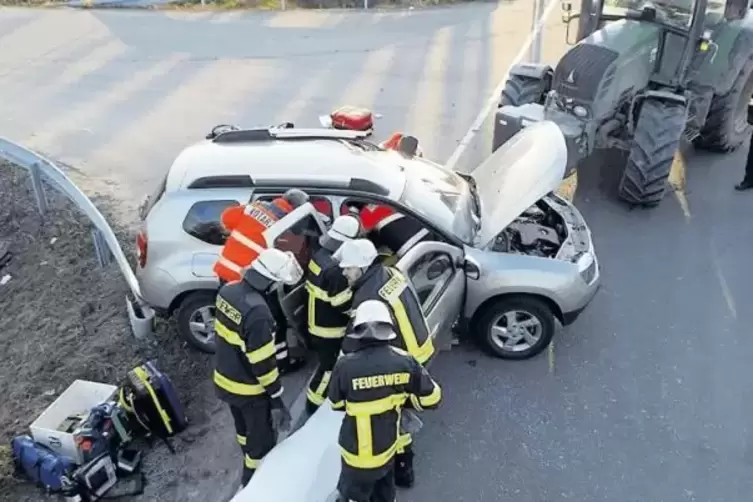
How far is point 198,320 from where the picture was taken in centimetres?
700

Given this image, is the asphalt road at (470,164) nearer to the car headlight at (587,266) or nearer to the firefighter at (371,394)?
the car headlight at (587,266)

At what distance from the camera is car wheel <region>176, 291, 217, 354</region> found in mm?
6898

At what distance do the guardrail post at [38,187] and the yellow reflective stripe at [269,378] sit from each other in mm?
5086

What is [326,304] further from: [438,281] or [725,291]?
[725,291]

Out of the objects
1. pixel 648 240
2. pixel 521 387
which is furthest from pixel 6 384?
pixel 648 240

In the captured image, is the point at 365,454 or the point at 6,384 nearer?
the point at 365,454

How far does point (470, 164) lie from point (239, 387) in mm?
6168

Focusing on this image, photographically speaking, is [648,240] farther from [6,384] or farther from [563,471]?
[6,384]

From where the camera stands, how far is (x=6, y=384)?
7035mm

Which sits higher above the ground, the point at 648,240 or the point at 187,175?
the point at 187,175

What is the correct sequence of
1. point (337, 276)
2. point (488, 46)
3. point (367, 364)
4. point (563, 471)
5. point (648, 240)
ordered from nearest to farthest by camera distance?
point (367, 364)
point (337, 276)
point (563, 471)
point (648, 240)
point (488, 46)

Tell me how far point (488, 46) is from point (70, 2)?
9.85m

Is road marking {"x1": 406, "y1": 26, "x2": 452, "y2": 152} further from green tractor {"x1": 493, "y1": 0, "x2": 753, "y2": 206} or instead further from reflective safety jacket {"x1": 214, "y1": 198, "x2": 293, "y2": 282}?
reflective safety jacket {"x1": 214, "y1": 198, "x2": 293, "y2": 282}

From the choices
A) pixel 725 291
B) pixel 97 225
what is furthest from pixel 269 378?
pixel 725 291
